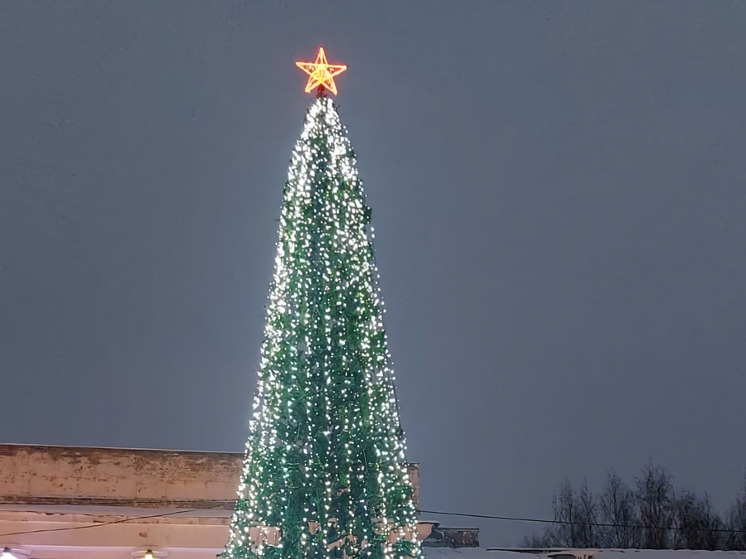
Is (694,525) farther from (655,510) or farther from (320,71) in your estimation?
(320,71)

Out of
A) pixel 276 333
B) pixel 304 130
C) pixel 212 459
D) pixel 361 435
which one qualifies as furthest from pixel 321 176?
pixel 212 459

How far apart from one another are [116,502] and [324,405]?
21.2 feet

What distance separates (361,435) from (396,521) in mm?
1140

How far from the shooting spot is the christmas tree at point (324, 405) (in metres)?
10.5

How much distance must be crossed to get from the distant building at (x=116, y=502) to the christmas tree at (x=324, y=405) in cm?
371

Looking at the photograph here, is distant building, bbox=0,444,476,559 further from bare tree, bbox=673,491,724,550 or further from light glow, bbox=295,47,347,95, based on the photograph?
bare tree, bbox=673,491,724,550

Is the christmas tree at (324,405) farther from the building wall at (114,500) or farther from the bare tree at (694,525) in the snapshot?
the bare tree at (694,525)

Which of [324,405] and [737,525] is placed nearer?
[324,405]

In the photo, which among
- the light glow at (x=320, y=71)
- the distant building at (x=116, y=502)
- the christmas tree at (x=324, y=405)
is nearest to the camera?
the christmas tree at (x=324, y=405)

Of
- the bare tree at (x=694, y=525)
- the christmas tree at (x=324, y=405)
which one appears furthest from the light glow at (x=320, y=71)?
the bare tree at (x=694, y=525)

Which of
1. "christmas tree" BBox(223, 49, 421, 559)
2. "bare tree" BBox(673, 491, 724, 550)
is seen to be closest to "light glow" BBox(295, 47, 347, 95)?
"christmas tree" BBox(223, 49, 421, 559)

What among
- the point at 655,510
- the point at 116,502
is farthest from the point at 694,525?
the point at 116,502

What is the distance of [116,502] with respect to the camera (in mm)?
15188

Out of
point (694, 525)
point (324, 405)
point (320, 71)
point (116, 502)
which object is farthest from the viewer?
point (694, 525)
